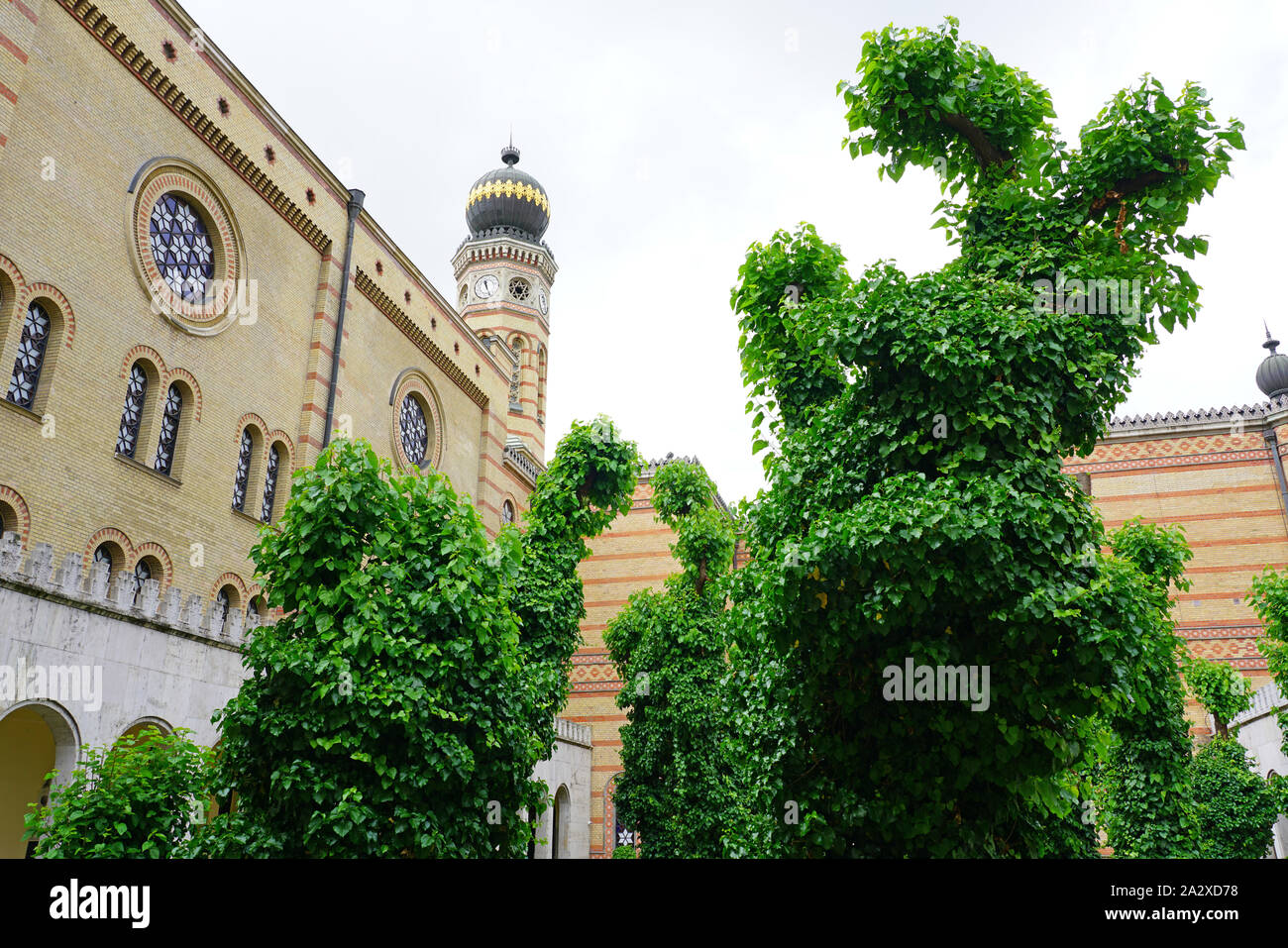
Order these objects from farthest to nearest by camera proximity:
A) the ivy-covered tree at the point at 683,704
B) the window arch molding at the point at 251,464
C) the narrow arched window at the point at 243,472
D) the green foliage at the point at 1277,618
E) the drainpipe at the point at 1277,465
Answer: the drainpipe at the point at 1277,465, the narrow arched window at the point at 243,472, the window arch molding at the point at 251,464, the ivy-covered tree at the point at 683,704, the green foliage at the point at 1277,618

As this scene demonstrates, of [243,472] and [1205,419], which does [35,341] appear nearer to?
[243,472]

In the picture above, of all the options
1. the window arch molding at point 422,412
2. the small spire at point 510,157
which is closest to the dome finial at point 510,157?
the small spire at point 510,157

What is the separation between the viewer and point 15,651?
411 inches

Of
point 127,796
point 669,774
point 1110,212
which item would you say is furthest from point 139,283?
point 1110,212

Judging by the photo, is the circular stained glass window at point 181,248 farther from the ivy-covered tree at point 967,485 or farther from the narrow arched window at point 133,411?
the ivy-covered tree at point 967,485

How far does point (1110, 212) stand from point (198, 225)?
55.2ft

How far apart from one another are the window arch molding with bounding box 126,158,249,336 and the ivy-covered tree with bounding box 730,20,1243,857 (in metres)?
13.3

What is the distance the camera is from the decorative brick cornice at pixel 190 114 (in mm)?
15094

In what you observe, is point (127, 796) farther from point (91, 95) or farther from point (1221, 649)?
point (1221, 649)

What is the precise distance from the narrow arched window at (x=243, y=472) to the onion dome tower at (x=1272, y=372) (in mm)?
30794

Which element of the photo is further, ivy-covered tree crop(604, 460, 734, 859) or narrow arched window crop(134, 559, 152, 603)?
ivy-covered tree crop(604, 460, 734, 859)

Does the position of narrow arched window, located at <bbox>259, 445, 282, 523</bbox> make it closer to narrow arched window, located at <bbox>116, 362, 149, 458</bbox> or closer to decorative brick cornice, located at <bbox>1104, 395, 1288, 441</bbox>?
narrow arched window, located at <bbox>116, 362, 149, 458</bbox>

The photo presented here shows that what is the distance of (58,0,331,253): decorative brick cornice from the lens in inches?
594

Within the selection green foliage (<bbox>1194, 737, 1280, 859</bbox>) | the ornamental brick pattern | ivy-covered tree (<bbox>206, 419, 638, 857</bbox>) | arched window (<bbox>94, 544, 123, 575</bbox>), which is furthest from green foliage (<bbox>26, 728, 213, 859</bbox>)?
the ornamental brick pattern
